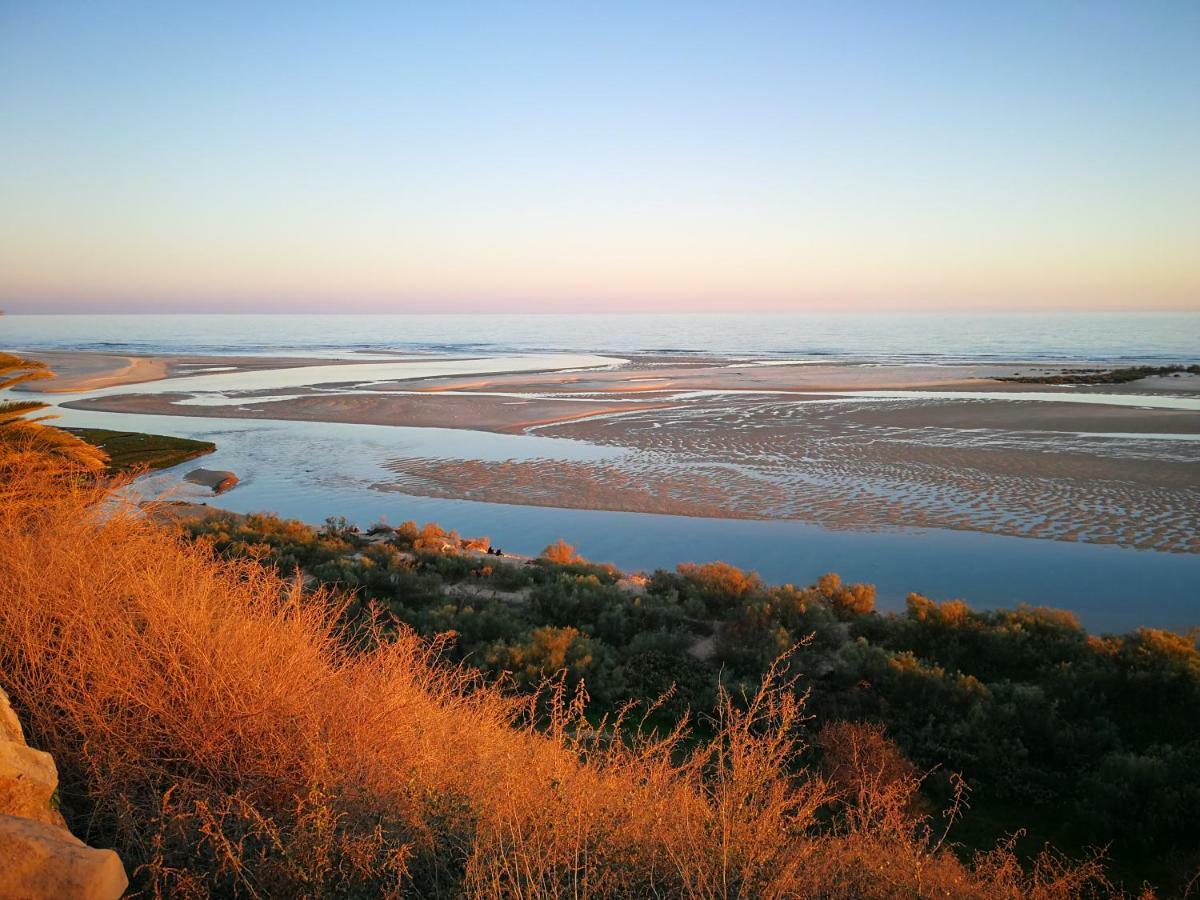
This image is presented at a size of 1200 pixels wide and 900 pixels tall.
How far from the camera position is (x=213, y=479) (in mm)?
19578

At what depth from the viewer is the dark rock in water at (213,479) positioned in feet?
62.7

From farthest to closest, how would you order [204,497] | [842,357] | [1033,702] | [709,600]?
[842,357], [204,497], [709,600], [1033,702]

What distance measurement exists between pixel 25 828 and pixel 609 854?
8.00 ft

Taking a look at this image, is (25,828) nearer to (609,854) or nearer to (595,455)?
(609,854)

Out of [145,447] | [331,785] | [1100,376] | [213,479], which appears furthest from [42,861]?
[1100,376]

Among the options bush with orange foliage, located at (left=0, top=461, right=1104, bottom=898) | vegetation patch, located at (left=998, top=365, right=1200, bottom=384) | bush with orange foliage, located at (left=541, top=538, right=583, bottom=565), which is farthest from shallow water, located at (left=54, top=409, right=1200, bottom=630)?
vegetation patch, located at (left=998, top=365, right=1200, bottom=384)

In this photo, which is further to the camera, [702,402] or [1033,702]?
[702,402]

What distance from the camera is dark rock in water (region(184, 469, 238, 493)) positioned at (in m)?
19.1

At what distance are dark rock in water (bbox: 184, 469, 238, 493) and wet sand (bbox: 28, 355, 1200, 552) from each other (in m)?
3.55

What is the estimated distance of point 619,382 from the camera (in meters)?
41.5

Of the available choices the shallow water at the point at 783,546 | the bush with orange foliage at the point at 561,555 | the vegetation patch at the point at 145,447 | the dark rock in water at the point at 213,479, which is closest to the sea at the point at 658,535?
the shallow water at the point at 783,546

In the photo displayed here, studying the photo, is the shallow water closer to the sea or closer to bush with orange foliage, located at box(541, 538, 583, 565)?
the sea

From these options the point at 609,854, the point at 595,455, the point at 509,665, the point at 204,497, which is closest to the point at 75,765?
the point at 609,854

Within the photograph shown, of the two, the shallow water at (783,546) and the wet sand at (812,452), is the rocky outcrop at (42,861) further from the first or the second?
the wet sand at (812,452)
